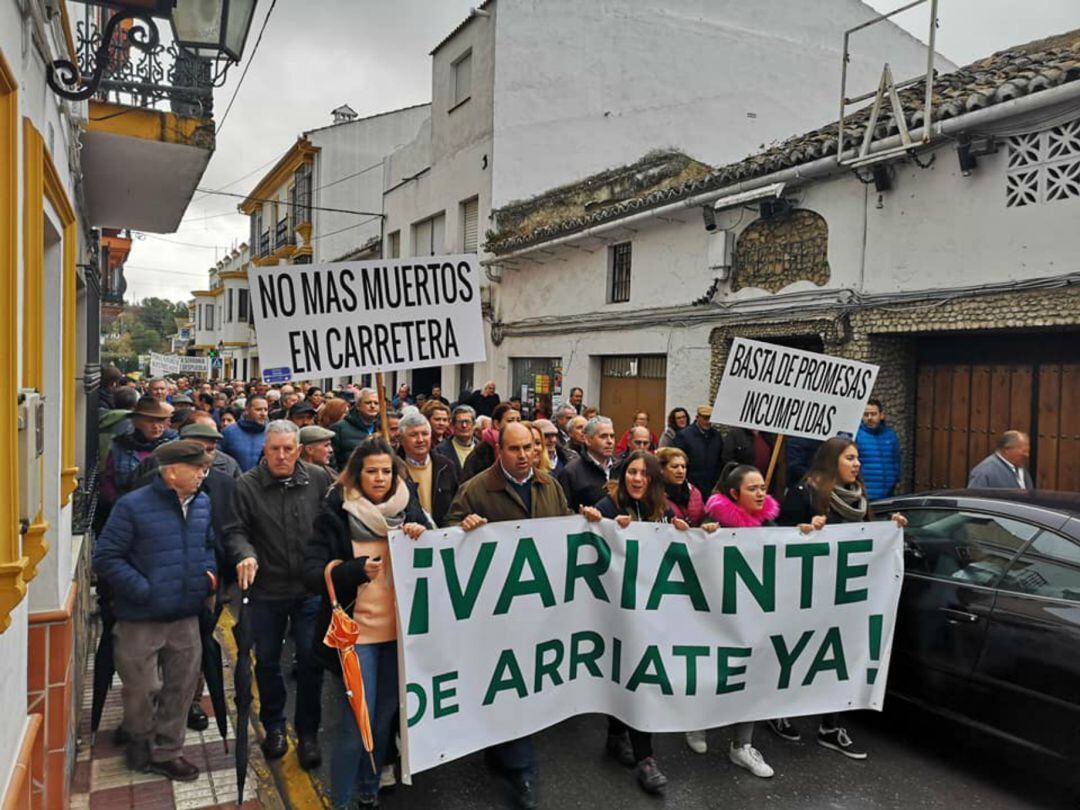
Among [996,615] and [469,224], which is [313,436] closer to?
[996,615]

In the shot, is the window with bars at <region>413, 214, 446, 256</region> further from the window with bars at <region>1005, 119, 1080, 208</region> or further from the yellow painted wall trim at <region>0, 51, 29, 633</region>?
the yellow painted wall trim at <region>0, 51, 29, 633</region>

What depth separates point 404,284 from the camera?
191 inches

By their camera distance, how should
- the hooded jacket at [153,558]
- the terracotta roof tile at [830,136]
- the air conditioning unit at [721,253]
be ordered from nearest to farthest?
the hooded jacket at [153,558]
the terracotta roof tile at [830,136]
the air conditioning unit at [721,253]

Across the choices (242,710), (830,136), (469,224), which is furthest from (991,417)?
(469,224)

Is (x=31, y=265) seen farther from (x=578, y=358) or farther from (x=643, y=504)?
(x=578, y=358)

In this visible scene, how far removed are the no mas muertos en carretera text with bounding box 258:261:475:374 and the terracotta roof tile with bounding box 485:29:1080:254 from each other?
5.65 metres

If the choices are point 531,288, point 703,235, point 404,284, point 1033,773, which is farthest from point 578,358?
point 1033,773

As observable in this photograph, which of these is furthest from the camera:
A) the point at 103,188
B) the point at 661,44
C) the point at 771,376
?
the point at 661,44

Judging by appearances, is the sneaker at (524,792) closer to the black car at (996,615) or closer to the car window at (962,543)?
the black car at (996,615)

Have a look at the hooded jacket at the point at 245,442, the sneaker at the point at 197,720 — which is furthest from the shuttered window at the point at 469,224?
the sneaker at the point at 197,720

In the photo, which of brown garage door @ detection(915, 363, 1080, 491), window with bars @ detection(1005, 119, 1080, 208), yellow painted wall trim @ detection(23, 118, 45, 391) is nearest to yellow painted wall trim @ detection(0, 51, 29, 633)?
yellow painted wall trim @ detection(23, 118, 45, 391)

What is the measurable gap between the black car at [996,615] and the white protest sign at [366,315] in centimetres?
297

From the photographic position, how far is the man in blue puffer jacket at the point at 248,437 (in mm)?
6926

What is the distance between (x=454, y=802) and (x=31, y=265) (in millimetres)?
3040
